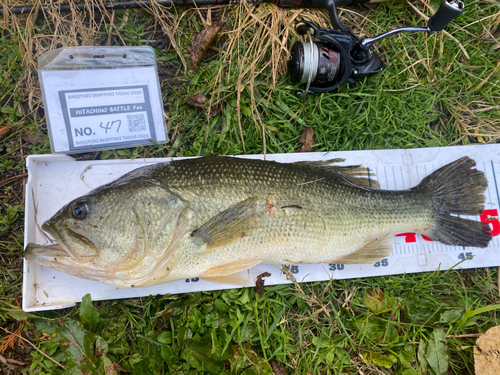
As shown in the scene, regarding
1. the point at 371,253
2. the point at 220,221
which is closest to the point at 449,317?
the point at 371,253

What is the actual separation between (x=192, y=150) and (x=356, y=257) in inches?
76.1

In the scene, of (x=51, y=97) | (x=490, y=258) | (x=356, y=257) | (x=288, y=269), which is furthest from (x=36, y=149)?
(x=490, y=258)

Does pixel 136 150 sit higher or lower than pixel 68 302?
higher

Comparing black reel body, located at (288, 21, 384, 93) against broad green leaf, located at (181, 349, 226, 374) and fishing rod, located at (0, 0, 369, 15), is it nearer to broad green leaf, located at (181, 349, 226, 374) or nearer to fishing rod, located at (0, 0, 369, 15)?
fishing rod, located at (0, 0, 369, 15)

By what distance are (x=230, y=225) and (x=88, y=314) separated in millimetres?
1591

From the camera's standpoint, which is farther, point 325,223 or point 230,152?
point 230,152

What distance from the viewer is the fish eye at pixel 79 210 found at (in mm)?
2260

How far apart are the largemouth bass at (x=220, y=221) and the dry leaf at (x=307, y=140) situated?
47cm

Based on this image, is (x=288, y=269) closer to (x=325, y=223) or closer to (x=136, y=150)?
(x=325, y=223)

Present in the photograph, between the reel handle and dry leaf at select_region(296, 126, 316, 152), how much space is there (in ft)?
4.84

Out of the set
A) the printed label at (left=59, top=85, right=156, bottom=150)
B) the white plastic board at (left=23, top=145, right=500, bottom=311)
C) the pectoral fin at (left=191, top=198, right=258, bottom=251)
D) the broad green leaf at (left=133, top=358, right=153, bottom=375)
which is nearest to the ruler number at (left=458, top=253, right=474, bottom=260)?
the white plastic board at (left=23, top=145, right=500, bottom=311)

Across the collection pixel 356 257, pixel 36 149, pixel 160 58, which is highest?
pixel 160 58

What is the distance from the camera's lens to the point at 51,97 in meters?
3.03

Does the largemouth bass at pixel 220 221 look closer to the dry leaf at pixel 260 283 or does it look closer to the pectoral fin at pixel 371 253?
the pectoral fin at pixel 371 253
